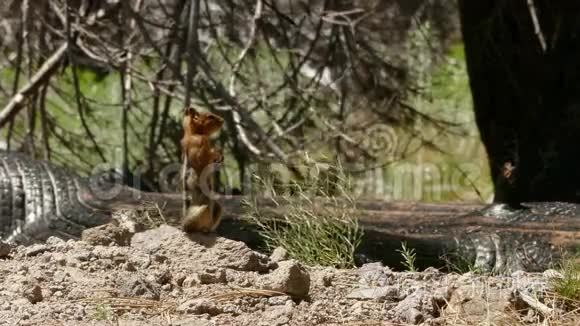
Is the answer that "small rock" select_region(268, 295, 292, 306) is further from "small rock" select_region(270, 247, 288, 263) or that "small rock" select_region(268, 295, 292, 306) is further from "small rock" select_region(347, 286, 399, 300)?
"small rock" select_region(270, 247, 288, 263)

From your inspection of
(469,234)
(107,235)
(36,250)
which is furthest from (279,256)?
(469,234)

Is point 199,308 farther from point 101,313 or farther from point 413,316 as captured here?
point 413,316

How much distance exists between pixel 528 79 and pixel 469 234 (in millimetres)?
2172

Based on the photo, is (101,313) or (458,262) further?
(458,262)

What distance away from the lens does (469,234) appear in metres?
6.38

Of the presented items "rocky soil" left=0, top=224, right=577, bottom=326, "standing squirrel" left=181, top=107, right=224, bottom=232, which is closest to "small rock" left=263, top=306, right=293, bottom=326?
"rocky soil" left=0, top=224, right=577, bottom=326

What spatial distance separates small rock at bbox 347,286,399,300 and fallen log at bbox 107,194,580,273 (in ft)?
5.44

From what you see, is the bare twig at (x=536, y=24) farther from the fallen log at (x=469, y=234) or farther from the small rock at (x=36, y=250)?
the small rock at (x=36, y=250)

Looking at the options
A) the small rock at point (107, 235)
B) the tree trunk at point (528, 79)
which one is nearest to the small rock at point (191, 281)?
the small rock at point (107, 235)

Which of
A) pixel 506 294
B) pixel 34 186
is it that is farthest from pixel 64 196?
pixel 506 294

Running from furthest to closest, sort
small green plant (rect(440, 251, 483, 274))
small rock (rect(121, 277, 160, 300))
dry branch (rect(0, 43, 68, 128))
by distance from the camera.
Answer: dry branch (rect(0, 43, 68, 128)) → small green plant (rect(440, 251, 483, 274)) → small rock (rect(121, 277, 160, 300))

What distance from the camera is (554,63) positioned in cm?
823

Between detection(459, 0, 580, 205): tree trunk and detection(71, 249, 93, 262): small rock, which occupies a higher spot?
detection(459, 0, 580, 205): tree trunk

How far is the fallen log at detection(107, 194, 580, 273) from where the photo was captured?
Result: 19.8 feet
